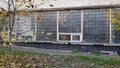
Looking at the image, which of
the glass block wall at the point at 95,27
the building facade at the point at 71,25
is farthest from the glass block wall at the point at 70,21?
the glass block wall at the point at 95,27

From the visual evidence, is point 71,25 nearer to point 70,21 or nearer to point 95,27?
point 70,21

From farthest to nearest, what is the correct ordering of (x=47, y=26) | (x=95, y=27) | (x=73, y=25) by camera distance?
(x=47, y=26) < (x=73, y=25) < (x=95, y=27)

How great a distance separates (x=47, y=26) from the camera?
1148 cm

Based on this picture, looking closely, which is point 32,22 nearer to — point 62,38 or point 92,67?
point 62,38

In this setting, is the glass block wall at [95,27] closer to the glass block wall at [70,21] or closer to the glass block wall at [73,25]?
the glass block wall at [73,25]

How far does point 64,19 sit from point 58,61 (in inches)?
170

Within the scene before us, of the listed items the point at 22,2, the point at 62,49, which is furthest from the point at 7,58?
the point at 62,49

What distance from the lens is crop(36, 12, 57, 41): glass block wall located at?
11344 millimetres

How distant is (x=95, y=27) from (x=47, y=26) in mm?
1912

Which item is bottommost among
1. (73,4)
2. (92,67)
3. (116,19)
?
(92,67)

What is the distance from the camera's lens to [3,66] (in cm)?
648

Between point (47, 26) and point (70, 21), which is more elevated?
point (70, 21)

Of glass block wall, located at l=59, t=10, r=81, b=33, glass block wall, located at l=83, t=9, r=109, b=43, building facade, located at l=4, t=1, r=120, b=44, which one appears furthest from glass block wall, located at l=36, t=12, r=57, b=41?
glass block wall, located at l=83, t=9, r=109, b=43

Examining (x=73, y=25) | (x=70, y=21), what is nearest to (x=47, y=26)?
(x=70, y=21)
